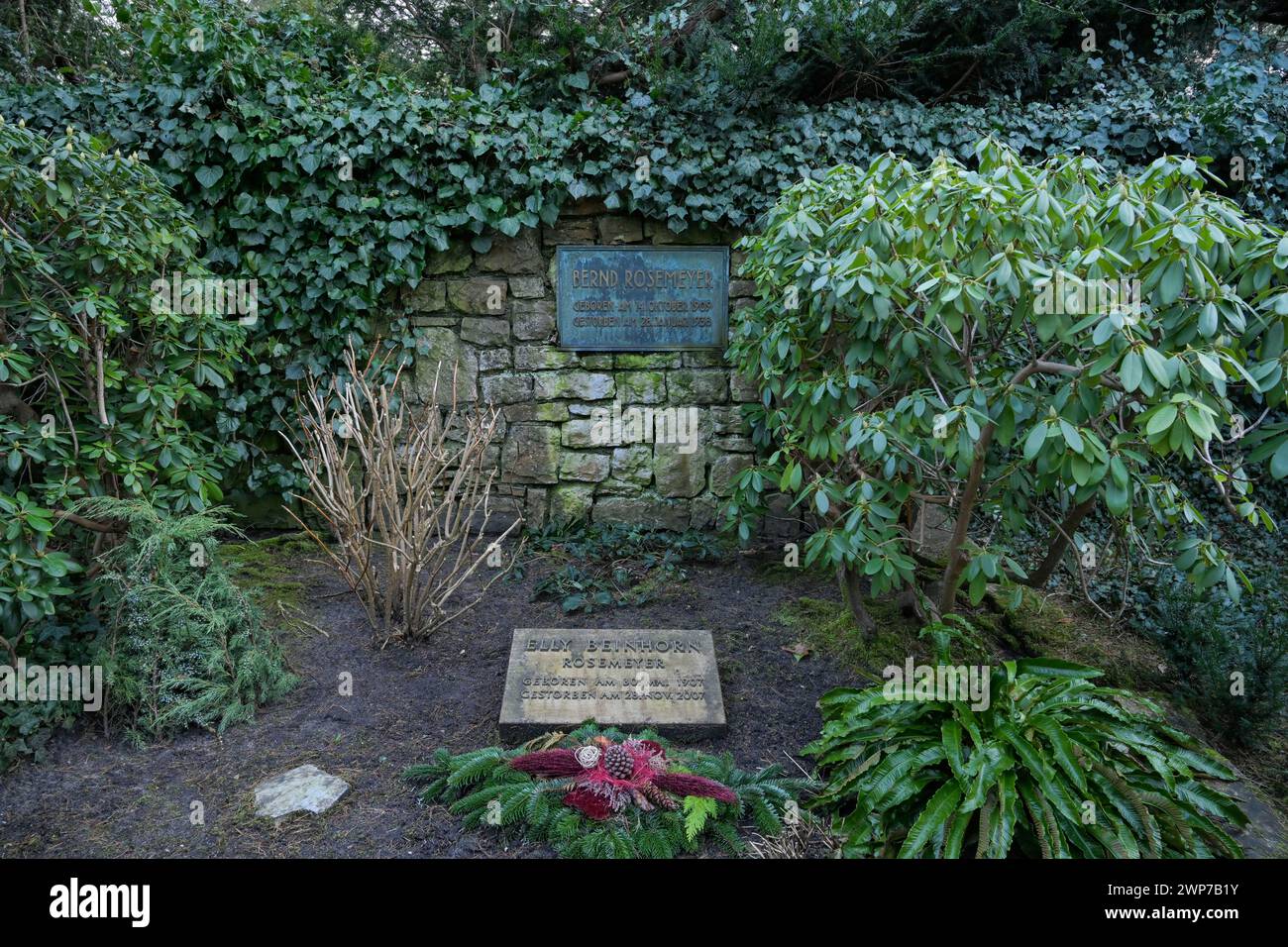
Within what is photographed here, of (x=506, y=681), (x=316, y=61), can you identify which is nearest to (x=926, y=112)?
(x=316, y=61)

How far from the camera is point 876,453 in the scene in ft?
8.46

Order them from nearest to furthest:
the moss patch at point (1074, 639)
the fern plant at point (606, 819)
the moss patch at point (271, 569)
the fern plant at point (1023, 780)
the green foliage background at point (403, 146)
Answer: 1. the fern plant at point (1023, 780)
2. the fern plant at point (606, 819)
3. the moss patch at point (1074, 639)
4. the moss patch at point (271, 569)
5. the green foliage background at point (403, 146)

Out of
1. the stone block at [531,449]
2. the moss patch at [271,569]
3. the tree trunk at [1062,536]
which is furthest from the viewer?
the stone block at [531,449]

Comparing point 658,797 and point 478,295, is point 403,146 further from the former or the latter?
point 658,797

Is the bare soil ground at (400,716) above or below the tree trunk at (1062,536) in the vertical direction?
below

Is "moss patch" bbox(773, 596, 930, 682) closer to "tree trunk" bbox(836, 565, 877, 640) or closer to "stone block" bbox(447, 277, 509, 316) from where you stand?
"tree trunk" bbox(836, 565, 877, 640)

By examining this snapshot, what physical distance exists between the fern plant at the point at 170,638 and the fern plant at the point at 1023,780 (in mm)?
2160

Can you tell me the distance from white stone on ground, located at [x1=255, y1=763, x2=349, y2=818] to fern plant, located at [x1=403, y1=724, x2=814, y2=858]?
238mm

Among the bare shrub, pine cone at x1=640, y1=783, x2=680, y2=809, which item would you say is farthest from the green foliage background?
pine cone at x1=640, y1=783, x2=680, y2=809

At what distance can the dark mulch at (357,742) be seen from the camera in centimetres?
231

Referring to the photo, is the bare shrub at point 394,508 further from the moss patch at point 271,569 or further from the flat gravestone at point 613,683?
the flat gravestone at point 613,683

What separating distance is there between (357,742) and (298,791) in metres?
0.31

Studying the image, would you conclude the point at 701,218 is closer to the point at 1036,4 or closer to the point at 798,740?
the point at 1036,4

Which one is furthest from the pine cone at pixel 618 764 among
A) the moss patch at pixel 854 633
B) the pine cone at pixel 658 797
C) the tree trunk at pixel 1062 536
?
the tree trunk at pixel 1062 536
